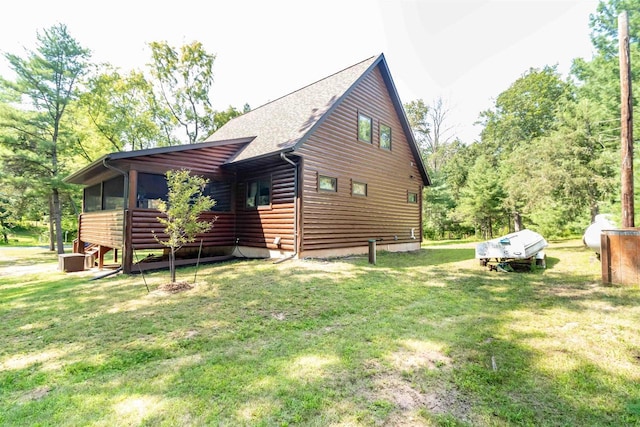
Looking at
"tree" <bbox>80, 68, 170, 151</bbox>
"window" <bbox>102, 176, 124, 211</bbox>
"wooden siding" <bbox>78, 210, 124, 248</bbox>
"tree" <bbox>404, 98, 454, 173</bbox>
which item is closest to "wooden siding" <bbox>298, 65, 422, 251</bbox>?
"wooden siding" <bbox>78, 210, 124, 248</bbox>

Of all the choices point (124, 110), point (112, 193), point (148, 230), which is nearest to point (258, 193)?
point (148, 230)

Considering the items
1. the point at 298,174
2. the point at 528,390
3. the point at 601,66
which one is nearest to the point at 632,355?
the point at 528,390

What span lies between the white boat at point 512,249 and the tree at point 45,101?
20.5 m

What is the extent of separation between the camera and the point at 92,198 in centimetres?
1319

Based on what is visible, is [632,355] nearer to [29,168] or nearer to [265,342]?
[265,342]

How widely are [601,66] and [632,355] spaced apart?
20356mm

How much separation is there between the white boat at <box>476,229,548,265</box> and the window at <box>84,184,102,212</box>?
14.8 metres

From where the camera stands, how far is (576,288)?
6.04 metres

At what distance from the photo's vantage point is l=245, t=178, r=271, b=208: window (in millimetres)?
10391

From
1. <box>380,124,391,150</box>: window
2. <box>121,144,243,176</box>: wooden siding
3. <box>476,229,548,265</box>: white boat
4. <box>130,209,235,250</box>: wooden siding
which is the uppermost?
<box>380,124,391,150</box>: window

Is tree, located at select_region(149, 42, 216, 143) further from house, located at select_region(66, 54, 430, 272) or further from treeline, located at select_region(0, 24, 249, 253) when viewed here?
house, located at select_region(66, 54, 430, 272)

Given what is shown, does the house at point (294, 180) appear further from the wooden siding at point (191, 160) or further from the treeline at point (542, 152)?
the treeline at point (542, 152)

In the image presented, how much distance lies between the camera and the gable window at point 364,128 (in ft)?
38.6

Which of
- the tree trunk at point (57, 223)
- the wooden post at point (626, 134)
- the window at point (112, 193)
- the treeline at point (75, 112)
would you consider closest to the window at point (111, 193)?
the window at point (112, 193)
